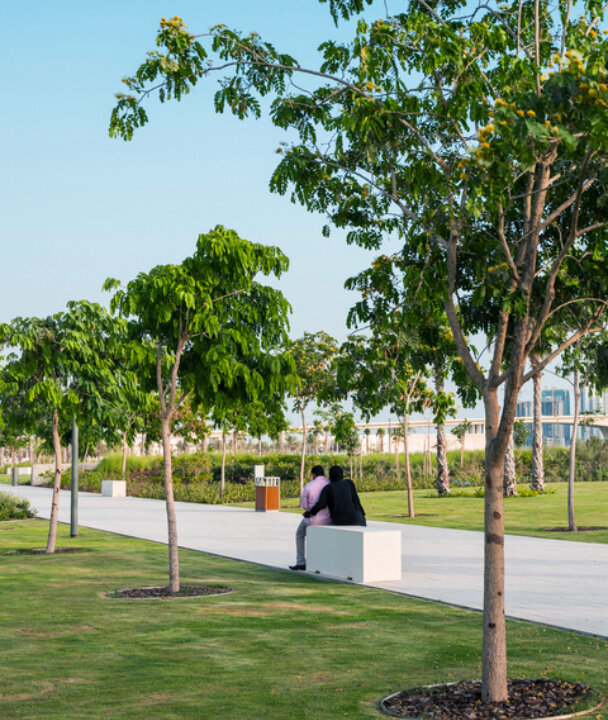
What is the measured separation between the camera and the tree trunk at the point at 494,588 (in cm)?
651

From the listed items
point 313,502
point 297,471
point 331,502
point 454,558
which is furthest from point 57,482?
point 297,471

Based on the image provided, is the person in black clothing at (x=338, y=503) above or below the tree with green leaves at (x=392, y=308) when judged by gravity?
below

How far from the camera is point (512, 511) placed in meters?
27.0

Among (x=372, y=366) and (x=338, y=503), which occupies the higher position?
(x=372, y=366)

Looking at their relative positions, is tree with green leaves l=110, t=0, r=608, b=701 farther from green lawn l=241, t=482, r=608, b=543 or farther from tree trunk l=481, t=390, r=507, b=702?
green lawn l=241, t=482, r=608, b=543

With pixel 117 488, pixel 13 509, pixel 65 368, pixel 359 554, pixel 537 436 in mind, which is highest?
pixel 65 368

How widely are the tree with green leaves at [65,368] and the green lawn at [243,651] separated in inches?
158

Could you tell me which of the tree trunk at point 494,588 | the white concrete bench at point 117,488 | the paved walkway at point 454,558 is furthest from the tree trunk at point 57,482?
the white concrete bench at point 117,488

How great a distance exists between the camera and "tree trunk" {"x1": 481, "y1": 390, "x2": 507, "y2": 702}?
21.4 ft

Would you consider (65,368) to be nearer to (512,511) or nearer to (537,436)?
(512,511)

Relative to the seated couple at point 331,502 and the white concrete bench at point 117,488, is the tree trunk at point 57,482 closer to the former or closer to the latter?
the seated couple at point 331,502

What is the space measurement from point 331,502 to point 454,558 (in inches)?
115

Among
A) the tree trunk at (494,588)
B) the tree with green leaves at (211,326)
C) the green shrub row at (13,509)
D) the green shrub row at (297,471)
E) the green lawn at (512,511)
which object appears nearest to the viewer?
the tree trunk at (494,588)

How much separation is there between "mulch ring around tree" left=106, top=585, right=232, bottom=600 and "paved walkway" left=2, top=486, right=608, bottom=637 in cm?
222
